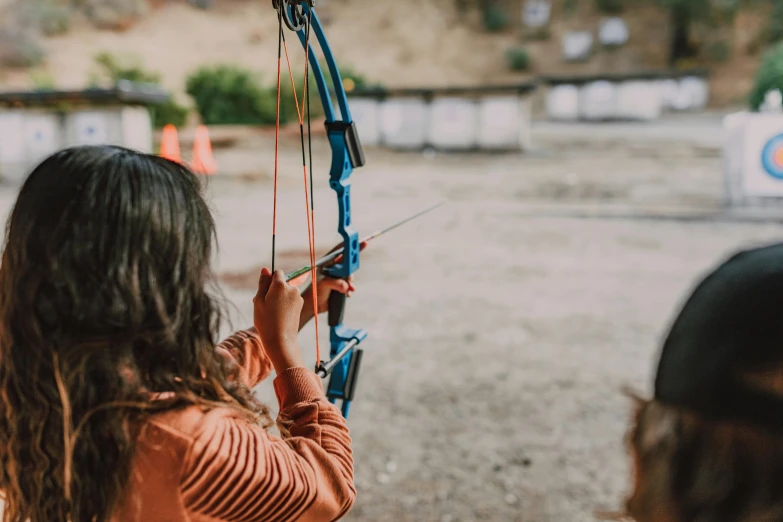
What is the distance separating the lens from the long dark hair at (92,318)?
0.74m

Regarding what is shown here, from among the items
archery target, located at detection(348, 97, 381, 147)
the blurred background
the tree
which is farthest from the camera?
the tree

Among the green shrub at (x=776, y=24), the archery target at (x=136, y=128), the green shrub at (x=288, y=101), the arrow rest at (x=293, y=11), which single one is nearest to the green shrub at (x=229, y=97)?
the green shrub at (x=288, y=101)

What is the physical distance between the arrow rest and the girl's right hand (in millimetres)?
482

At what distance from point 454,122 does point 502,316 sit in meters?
10.2

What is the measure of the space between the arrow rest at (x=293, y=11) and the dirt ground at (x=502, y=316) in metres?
0.37

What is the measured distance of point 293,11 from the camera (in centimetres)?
122

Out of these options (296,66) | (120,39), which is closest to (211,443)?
(296,66)

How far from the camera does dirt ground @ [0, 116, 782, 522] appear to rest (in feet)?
7.41

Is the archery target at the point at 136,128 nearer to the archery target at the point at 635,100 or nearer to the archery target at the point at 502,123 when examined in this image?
the archery target at the point at 502,123

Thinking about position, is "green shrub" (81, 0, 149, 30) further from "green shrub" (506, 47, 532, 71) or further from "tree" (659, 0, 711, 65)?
"tree" (659, 0, 711, 65)

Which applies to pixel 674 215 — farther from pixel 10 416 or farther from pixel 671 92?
pixel 671 92

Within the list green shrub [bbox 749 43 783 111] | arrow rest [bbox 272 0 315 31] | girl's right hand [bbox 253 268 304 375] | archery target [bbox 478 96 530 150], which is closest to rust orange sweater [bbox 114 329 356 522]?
girl's right hand [bbox 253 268 304 375]

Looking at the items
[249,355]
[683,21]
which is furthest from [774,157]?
[683,21]

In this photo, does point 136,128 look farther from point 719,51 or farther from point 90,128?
point 719,51
